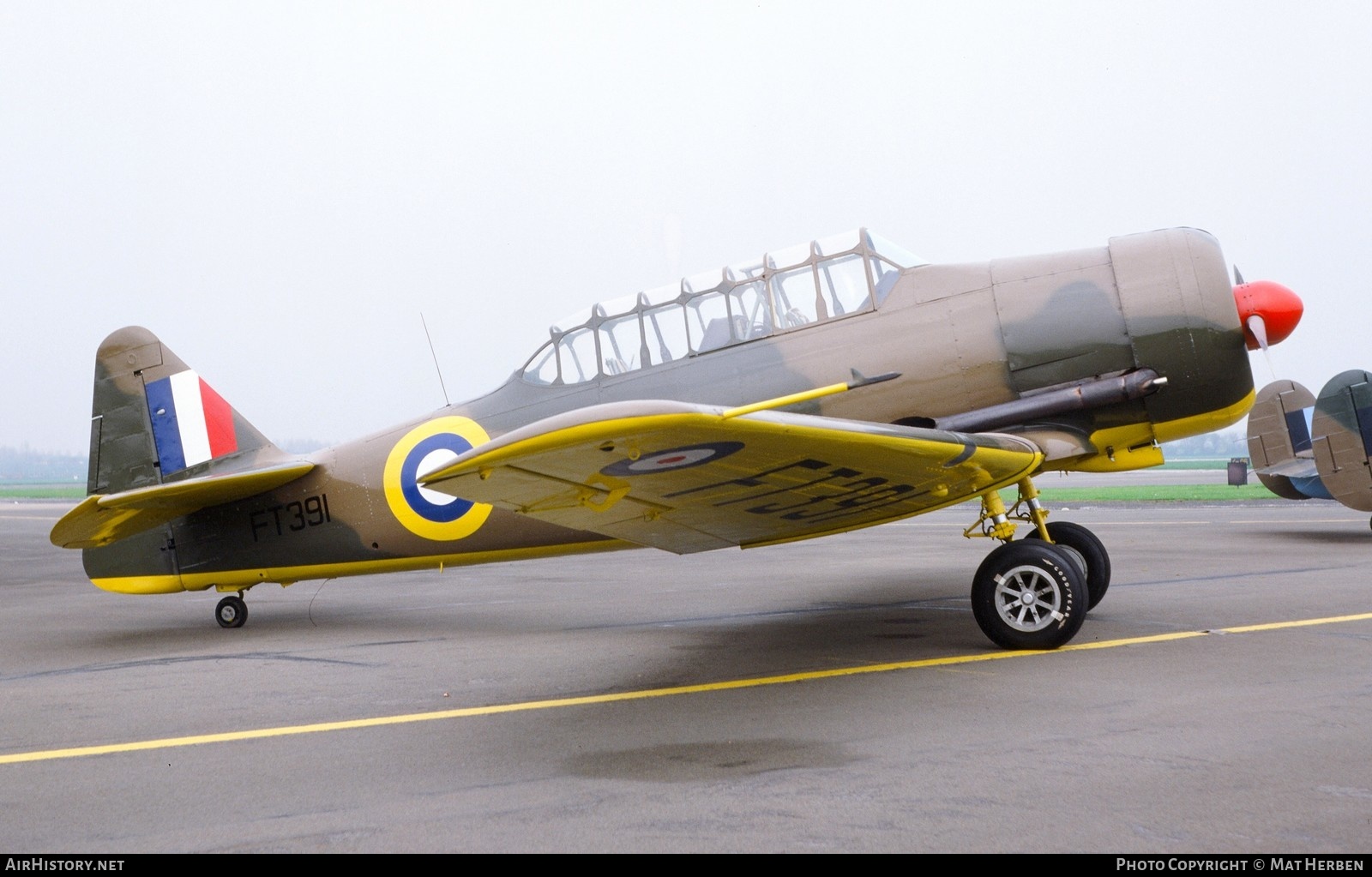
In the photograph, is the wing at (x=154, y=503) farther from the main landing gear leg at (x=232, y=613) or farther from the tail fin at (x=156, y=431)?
the main landing gear leg at (x=232, y=613)

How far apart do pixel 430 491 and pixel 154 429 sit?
3.07 metres

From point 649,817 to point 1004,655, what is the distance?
3.13 metres

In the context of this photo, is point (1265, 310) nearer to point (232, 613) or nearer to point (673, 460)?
point (673, 460)

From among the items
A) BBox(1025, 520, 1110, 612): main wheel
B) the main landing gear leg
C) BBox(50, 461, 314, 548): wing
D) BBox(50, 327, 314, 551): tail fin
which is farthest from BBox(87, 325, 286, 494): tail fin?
BBox(1025, 520, 1110, 612): main wheel

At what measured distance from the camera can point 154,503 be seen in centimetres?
793

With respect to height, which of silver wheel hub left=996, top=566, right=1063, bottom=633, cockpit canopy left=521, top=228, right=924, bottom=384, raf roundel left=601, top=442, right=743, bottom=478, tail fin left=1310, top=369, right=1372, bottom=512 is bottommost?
tail fin left=1310, top=369, right=1372, bottom=512

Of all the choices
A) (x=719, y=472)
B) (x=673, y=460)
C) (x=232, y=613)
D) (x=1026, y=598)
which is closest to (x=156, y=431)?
(x=232, y=613)

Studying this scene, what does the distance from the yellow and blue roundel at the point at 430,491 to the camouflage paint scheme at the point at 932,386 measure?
0.02 m

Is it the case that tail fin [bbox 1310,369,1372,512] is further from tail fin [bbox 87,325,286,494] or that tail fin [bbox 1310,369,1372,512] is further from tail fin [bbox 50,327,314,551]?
tail fin [bbox 87,325,286,494]

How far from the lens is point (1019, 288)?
21.1 ft

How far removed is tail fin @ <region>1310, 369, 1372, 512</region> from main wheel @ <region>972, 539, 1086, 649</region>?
8.74m

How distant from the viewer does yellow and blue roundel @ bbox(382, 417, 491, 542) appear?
25.1 feet

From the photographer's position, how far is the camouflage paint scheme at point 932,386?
20.2ft

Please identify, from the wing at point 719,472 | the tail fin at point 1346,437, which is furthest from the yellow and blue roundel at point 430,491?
the tail fin at point 1346,437
